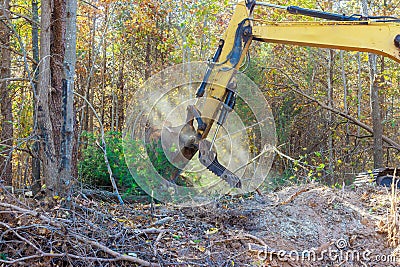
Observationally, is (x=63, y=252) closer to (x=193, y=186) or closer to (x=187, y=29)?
(x=193, y=186)

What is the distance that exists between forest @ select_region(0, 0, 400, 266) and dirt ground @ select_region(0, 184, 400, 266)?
0.01 meters

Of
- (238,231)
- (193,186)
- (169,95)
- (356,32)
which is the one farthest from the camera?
(193,186)

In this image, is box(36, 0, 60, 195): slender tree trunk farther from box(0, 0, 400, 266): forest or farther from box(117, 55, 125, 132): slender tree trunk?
box(117, 55, 125, 132): slender tree trunk

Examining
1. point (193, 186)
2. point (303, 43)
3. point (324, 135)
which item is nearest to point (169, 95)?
point (193, 186)

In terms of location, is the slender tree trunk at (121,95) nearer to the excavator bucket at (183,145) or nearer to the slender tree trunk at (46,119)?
the excavator bucket at (183,145)

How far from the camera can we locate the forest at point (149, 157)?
3486mm

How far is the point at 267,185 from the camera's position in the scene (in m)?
7.66

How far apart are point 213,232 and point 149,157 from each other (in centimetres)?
261

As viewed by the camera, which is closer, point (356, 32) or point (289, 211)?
point (289, 211)

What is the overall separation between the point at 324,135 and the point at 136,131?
5288mm

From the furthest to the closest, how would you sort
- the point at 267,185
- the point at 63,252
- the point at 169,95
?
the point at 267,185
the point at 169,95
the point at 63,252

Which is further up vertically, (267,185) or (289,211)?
(289,211)

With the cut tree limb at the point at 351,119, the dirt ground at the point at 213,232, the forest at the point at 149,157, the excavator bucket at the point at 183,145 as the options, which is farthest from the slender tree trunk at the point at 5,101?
the cut tree limb at the point at 351,119

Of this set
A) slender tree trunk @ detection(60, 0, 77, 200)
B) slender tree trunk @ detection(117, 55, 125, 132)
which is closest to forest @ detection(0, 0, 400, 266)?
slender tree trunk @ detection(60, 0, 77, 200)
